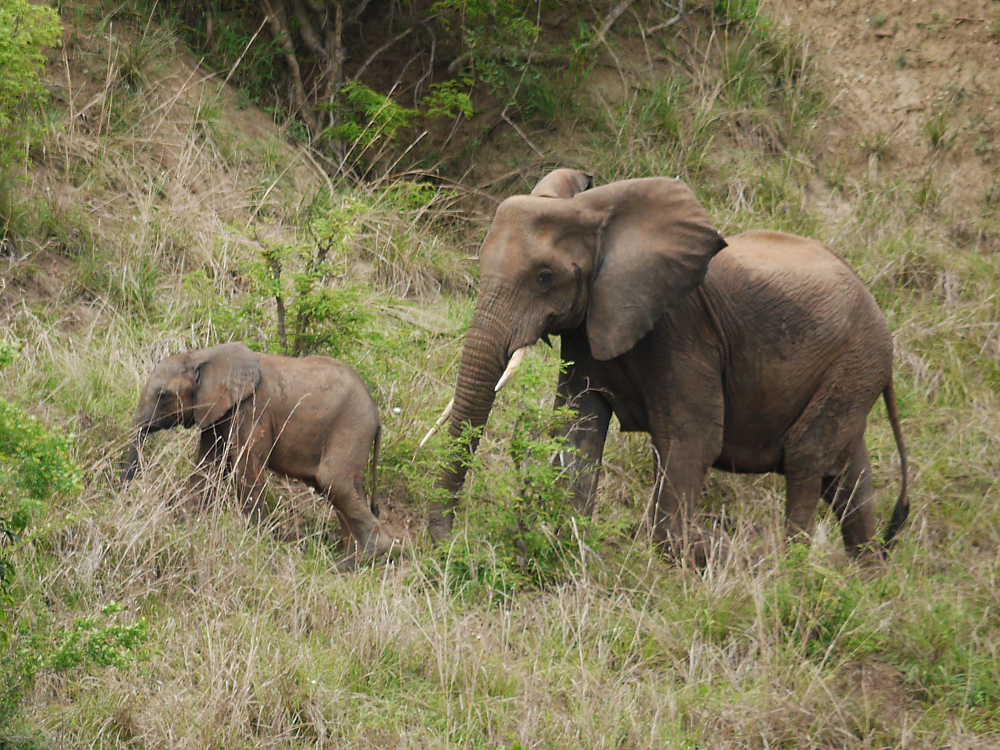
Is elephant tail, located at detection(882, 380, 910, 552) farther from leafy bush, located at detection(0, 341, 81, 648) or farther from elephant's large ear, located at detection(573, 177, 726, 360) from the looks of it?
leafy bush, located at detection(0, 341, 81, 648)

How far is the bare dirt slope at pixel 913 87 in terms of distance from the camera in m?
11.7

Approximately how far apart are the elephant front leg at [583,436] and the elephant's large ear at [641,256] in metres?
0.45

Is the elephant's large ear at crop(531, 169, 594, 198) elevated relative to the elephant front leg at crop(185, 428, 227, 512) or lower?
elevated

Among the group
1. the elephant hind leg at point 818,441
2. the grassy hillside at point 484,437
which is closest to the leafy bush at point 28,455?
the grassy hillside at point 484,437

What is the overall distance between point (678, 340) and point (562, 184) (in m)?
1.09

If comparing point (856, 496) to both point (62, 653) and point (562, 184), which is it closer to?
point (562, 184)

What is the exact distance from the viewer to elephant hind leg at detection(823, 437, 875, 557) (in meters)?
6.92

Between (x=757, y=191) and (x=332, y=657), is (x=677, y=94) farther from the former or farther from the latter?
(x=332, y=657)

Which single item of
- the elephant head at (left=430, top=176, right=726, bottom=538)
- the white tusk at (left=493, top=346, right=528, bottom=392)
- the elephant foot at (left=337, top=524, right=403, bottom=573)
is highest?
the elephant head at (left=430, top=176, right=726, bottom=538)

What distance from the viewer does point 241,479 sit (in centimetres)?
632

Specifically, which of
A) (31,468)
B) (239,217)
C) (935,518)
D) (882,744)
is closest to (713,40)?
(239,217)

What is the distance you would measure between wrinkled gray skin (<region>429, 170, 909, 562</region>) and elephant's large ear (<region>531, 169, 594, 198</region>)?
0.04 ft

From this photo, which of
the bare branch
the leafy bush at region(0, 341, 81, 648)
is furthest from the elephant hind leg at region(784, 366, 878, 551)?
the bare branch

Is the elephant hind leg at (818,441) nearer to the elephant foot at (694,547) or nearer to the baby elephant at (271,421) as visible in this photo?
the elephant foot at (694,547)
